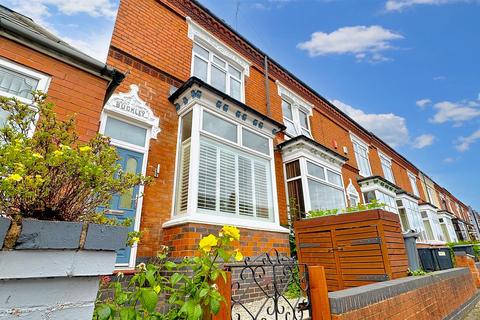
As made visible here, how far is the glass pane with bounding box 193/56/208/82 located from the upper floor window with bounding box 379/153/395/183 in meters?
14.0

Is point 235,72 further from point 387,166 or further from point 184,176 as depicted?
point 387,166

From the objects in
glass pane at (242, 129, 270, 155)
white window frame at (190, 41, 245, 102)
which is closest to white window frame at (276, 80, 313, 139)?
white window frame at (190, 41, 245, 102)

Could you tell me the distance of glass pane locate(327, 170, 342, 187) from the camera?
29.0 ft

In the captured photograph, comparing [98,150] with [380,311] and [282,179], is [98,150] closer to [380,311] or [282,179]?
[380,311]

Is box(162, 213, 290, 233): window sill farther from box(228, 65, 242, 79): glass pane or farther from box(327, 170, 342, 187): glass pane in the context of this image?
box(228, 65, 242, 79): glass pane

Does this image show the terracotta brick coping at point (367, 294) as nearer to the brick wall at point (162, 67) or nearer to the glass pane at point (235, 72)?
the brick wall at point (162, 67)

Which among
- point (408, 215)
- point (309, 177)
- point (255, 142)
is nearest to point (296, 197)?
point (309, 177)

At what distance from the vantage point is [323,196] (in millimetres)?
8141

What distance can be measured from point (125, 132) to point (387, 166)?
688 inches

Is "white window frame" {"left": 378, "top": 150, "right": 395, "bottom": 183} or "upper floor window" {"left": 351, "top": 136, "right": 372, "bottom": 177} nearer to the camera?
"upper floor window" {"left": 351, "top": 136, "right": 372, "bottom": 177}

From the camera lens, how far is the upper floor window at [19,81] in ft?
10.6

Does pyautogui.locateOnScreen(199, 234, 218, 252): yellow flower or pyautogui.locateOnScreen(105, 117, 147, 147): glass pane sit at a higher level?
pyautogui.locateOnScreen(105, 117, 147, 147): glass pane

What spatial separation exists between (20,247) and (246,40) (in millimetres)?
9669

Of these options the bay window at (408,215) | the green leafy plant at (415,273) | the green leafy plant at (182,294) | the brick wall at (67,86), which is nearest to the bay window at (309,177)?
the green leafy plant at (415,273)
